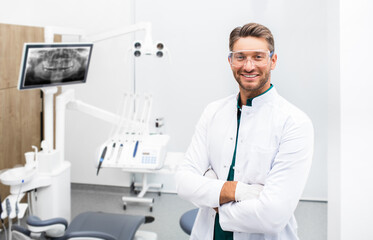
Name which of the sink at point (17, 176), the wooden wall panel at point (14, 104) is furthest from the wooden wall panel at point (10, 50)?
the sink at point (17, 176)

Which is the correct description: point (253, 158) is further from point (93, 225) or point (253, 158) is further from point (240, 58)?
point (93, 225)

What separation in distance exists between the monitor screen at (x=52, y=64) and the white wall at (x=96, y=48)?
114cm

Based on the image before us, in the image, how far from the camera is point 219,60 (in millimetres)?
3994

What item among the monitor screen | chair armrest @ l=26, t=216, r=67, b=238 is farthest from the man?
the monitor screen

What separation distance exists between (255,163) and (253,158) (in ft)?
0.06

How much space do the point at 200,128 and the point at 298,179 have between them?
45 cm

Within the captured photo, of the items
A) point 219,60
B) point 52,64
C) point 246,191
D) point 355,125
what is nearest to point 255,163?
point 246,191

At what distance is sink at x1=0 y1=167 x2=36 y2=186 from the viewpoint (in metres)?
2.62

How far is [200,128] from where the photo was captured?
1678mm

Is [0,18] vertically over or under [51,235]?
over

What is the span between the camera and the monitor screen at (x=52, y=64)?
256 cm

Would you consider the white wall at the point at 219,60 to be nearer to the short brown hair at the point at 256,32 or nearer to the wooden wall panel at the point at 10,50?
the wooden wall panel at the point at 10,50

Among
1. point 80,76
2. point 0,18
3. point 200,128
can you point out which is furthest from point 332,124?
point 0,18

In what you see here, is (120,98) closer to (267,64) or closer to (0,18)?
(0,18)
